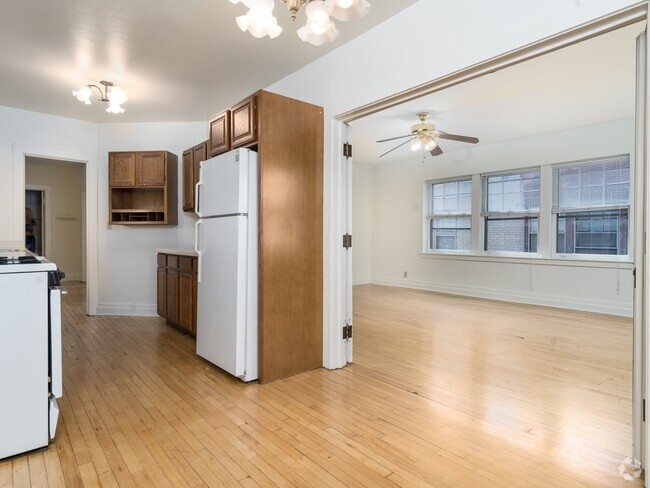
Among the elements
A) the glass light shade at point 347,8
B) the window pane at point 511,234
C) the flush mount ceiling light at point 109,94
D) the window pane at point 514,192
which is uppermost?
the flush mount ceiling light at point 109,94

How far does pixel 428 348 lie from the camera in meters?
3.62

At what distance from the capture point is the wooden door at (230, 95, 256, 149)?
2732 mm

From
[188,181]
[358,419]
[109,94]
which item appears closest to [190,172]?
[188,181]

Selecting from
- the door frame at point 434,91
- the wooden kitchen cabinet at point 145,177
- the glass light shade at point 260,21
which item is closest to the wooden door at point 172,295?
the wooden kitchen cabinet at point 145,177

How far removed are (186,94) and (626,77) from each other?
4.51 m

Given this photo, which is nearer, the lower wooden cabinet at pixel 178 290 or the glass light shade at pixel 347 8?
the glass light shade at pixel 347 8

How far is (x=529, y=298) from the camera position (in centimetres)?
583

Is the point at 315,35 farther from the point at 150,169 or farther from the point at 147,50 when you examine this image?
the point at 150,169

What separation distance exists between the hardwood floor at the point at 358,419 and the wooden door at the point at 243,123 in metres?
1.82

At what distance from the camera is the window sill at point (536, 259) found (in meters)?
5.01

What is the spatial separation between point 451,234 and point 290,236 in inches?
195

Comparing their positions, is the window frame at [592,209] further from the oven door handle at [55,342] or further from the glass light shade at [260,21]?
the oven door handle at [55,342]

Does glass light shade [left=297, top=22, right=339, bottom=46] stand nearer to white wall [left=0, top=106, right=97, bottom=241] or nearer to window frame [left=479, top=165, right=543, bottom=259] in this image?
white wall [left=0, top=106, right=97, bottom=241]

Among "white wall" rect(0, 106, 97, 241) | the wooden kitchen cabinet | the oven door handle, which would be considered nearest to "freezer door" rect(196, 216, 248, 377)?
the oven door handle
